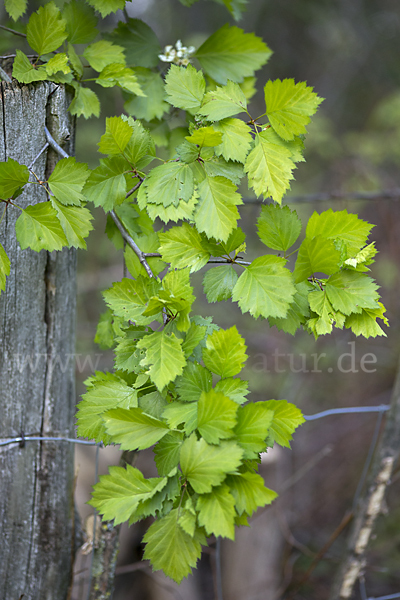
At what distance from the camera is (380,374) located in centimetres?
419

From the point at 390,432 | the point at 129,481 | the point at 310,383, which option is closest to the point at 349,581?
the point at 390,432

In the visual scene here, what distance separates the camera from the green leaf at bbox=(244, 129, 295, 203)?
962mm

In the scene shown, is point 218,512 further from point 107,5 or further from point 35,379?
point 107,5

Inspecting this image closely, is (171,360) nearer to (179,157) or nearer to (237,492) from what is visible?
(237,492)

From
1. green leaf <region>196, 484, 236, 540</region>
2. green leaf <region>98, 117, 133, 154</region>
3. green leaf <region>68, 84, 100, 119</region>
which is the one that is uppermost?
green leaf <region>68, 84, 100, 119</region>

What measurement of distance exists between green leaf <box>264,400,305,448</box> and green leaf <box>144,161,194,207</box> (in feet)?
1.62

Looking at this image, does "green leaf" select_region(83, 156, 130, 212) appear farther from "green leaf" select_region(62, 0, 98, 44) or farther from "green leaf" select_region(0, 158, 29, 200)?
"green leaf" select_region(62, 0, 98, 44)

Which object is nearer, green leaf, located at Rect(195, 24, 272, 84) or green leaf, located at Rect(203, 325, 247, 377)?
green leaf, located at Rect(203, 325, 247, 377)

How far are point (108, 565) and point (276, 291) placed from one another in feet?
3.28

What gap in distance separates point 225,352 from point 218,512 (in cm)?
29

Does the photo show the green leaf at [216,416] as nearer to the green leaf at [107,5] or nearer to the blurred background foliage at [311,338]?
the green leaf at [107,5]

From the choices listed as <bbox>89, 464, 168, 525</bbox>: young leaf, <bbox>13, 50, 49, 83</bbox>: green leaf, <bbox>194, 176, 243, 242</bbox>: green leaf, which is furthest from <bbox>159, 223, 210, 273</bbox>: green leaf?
<bbox>13, 50, 49, 83</bbox>: green leaf

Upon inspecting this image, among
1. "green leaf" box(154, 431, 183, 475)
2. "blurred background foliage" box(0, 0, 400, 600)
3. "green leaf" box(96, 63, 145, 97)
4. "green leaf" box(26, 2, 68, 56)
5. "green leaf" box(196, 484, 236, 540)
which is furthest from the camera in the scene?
"blurred background foliage" box(0, 0, 400, 600)

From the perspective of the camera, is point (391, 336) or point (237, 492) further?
point (391, 336)
